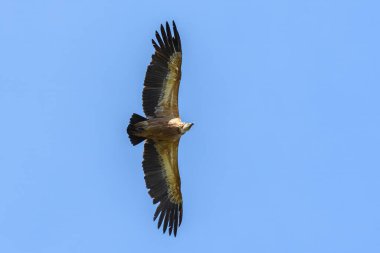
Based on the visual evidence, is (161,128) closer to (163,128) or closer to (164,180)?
(163,128)

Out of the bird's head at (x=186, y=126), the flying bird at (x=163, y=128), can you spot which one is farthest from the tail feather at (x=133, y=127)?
the bird's head at (x=186, y=126)

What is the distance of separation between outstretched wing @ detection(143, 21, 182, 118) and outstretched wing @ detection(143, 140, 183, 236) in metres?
1.03

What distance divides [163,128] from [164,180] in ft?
5.32

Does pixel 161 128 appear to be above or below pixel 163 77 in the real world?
below

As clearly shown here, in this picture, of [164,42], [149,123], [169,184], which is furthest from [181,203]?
[164,42]

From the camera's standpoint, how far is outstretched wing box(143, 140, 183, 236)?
3219cm

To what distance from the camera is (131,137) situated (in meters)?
31.5

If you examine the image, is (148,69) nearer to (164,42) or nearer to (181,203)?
(164,42)

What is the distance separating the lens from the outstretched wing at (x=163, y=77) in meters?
31.6

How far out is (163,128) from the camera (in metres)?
31.8

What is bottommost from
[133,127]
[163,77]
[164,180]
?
[164,180]

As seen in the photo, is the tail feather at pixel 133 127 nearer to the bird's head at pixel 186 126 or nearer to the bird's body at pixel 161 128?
the bird's body at pixel 161 128

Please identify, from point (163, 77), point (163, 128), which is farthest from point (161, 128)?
point (163, 77)

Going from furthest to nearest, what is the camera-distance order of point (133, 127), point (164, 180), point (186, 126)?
point (164, 180) < point (186, 126) < point (133, 127)
